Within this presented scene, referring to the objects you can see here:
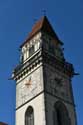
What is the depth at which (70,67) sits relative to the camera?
131ft

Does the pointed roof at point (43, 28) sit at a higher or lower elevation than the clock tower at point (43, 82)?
higher

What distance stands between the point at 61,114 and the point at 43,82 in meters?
3.53

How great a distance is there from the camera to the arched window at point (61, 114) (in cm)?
3519

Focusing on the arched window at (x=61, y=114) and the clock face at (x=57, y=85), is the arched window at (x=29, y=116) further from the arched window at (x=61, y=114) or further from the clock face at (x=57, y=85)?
the clock face at (x=57, y=85)

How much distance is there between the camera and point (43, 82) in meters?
35.7

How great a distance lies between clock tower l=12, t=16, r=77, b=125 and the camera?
3472 cm

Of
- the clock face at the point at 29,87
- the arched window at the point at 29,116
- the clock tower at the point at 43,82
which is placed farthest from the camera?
the clock face at the point at 29,87

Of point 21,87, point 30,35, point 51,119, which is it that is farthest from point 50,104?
point 30,35

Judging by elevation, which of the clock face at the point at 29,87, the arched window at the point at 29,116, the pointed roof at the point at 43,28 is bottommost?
the arched window at the point at 29,116

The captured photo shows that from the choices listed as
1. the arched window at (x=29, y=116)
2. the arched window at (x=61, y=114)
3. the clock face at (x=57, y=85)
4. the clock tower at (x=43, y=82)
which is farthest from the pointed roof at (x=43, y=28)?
the arched window at (x=29, y=116)

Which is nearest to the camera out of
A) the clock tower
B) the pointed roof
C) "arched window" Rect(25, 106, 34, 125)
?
the clock tower

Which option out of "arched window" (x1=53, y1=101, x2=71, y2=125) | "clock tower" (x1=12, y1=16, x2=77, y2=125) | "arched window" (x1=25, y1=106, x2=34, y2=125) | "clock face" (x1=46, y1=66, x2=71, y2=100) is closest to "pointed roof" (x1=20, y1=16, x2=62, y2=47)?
"clock tower" (x1=12, y1=16, x2=77, y2=125)

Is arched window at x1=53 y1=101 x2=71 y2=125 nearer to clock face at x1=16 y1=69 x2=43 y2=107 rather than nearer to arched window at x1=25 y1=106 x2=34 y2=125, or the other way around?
arched window at x1=25 y1=106 x2=34 y2=125

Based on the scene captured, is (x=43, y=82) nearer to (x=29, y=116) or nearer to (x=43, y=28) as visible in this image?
(x=29, y=116)
